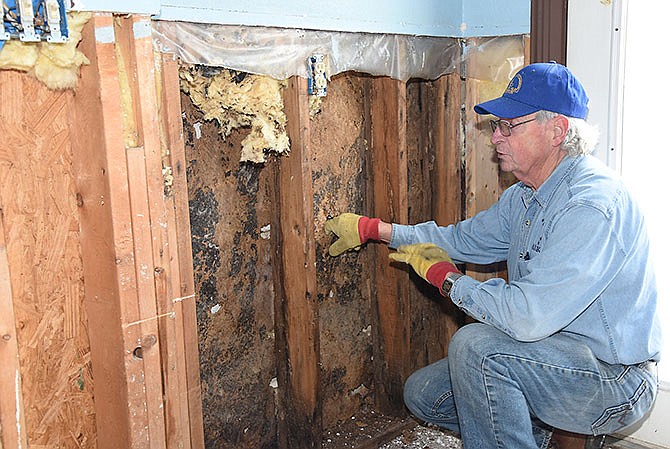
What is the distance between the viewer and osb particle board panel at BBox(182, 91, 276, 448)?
6.67ft

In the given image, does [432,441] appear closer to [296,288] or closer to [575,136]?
[296,288]

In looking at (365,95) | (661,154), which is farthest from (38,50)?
(661,154)

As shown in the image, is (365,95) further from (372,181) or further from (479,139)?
(479,139)

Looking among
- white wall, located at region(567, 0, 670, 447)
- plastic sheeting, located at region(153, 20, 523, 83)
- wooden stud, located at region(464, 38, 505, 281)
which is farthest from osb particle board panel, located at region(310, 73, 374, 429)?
white wall, located at region(567, 0, 670, 447)

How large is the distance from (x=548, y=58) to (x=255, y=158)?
1.14 meters

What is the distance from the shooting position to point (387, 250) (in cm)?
254

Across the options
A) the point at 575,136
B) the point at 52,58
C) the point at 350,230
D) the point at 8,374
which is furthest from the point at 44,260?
the point at 575,136

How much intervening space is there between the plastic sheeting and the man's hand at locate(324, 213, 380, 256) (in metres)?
0.52

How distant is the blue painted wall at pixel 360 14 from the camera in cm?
170

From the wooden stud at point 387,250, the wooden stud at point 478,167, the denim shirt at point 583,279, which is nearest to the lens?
the denim shirt at point 583,279

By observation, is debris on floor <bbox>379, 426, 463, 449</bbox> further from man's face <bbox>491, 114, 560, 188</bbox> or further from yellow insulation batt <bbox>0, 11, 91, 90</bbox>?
yellow insulation batt <bbox>0, 11, 91, 90</bbox>

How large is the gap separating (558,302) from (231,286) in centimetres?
103

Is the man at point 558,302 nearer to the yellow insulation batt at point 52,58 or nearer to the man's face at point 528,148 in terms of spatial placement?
Result: the man's face at point 528,148

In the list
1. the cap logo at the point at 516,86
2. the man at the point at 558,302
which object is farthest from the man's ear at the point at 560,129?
the cap logo at the point at 516,86
